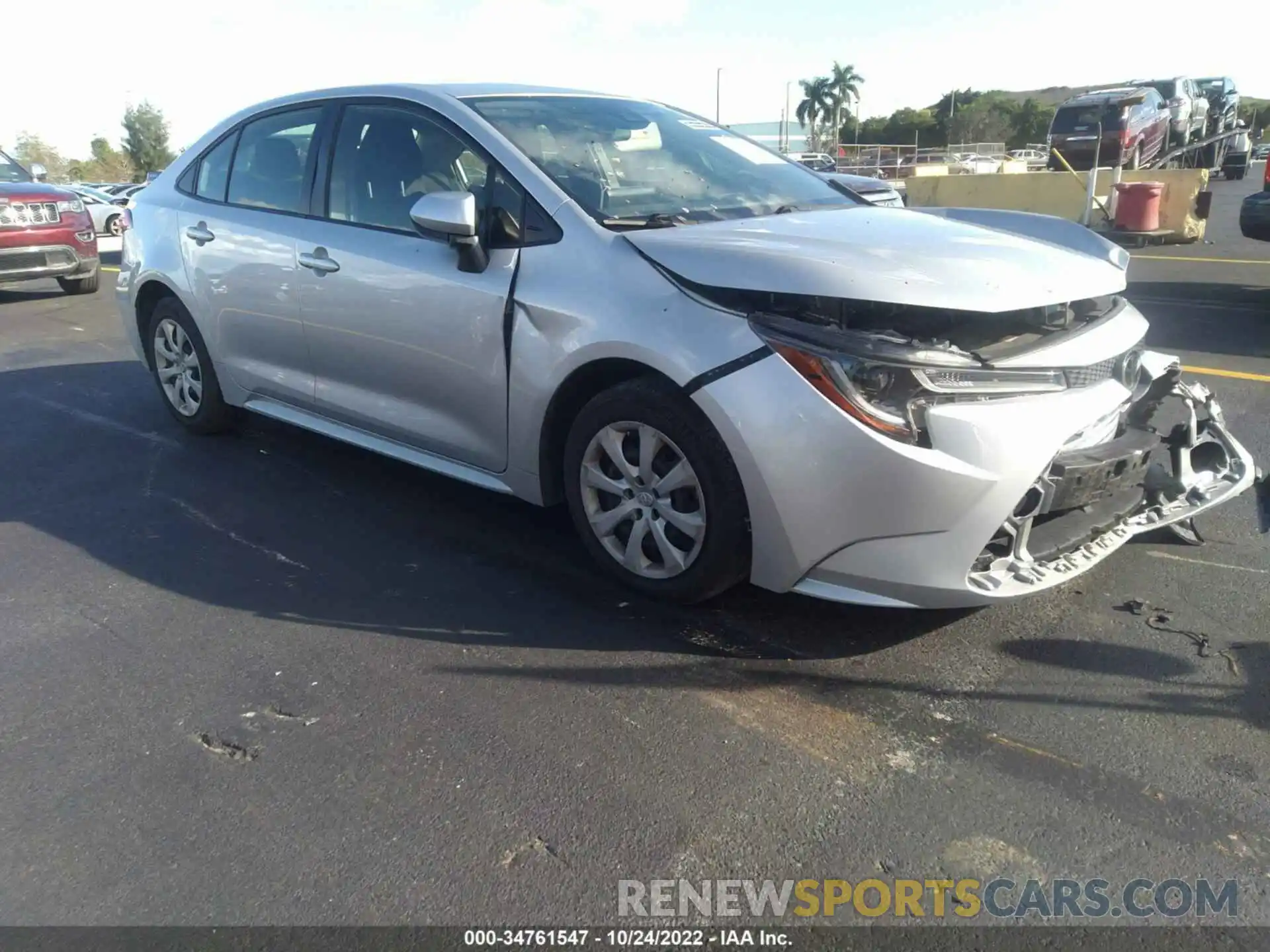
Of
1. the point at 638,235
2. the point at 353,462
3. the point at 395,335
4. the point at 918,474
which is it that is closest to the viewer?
the point at 918,474

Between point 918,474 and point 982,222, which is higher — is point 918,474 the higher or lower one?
the lower one

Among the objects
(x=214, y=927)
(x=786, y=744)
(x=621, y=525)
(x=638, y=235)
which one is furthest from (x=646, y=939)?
(x=638, y=235)

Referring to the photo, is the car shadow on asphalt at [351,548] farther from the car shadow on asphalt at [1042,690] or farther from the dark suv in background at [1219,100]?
the dark suv in background at [1219,100]

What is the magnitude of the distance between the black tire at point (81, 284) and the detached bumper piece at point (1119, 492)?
38.2 ft

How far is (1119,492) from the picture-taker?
3.21m

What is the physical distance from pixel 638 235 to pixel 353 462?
2.40 meters

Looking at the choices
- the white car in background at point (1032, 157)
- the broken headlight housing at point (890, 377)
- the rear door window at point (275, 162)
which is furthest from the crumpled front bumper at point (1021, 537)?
Result: the white car in background at point (1032, 157)

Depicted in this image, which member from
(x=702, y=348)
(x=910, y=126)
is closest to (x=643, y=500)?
(x=702, y=348)

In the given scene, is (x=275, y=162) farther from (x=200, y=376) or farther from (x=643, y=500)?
(x=643, y=500)

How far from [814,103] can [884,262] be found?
3467 inches

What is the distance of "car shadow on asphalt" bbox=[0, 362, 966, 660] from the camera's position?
132 inches

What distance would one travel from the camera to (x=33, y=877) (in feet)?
7.73

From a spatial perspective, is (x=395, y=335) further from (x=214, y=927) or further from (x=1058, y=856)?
(x=1058, y=856)

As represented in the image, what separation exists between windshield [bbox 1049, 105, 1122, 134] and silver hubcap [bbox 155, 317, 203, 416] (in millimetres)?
19917
